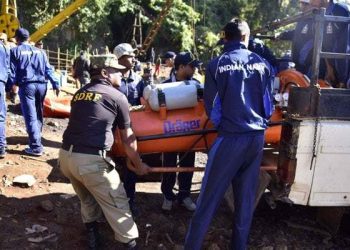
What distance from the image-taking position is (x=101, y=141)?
3.41 m

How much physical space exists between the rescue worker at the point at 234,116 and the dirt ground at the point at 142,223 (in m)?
0.71

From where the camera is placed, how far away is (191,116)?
3885mm

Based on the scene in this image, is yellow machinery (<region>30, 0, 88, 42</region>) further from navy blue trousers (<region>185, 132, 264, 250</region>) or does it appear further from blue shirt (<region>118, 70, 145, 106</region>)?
navy blue trousers (<region>185, 132, 264, 250</region>)

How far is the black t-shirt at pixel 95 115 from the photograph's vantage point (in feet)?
11.0

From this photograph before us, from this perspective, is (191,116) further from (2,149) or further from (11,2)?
(11,2)

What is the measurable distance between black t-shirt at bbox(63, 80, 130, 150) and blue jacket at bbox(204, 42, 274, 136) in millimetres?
723

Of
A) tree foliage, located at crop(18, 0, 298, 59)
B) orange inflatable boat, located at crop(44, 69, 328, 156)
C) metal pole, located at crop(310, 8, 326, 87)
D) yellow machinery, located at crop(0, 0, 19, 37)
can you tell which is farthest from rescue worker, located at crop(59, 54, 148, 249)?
tree foliage, located at crop(18, 0, 298, 59)

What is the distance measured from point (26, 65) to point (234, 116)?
3.88 m

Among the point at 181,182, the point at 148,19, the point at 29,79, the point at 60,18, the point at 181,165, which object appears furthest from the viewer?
the point at 148,19

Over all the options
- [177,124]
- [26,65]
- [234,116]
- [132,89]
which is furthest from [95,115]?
[26,65]

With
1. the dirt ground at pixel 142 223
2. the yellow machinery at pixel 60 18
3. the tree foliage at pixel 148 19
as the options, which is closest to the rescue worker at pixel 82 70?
the yellow machinery at pixel 60 18

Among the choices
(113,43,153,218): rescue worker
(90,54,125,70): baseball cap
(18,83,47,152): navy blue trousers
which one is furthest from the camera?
(18,83,47,152): navy blue trousers

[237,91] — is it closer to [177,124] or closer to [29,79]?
[177,124]

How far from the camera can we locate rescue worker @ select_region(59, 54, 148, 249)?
3.38 meters
